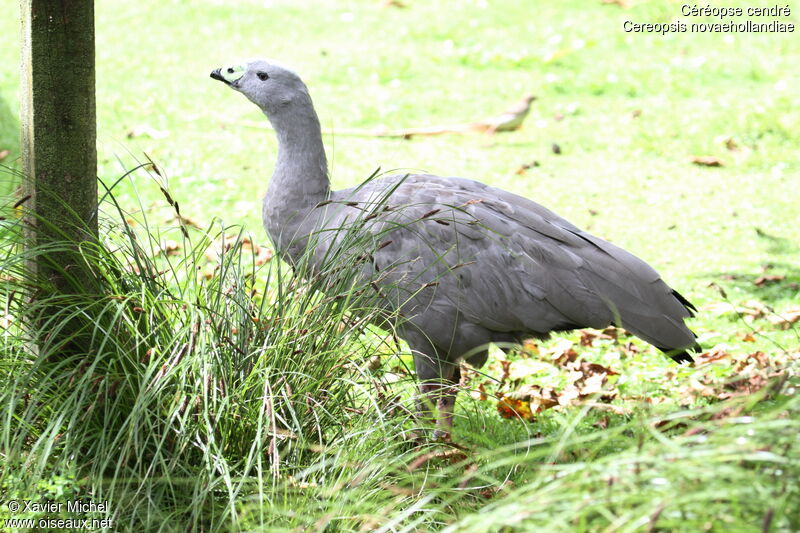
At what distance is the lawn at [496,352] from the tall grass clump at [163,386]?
19mm

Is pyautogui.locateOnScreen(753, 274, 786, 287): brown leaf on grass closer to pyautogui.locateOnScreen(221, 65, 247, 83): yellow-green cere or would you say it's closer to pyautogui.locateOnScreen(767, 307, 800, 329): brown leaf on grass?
pyautogui.locateOnScreen(767, 307, 800, 329): brown leaf on grass

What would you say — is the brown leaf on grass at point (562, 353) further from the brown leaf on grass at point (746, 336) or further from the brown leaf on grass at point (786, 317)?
the brown leaf on grass at point (786, 317)

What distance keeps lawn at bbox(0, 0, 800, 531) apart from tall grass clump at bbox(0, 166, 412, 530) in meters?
0.02

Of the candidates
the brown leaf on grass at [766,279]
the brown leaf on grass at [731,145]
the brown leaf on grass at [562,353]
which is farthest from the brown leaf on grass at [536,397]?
the brown leaf on grass at [731,145]

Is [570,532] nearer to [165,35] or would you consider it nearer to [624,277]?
[624,277]

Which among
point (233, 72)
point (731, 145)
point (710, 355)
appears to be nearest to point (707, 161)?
point (731, 145)

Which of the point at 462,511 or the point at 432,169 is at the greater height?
the point at 432,169

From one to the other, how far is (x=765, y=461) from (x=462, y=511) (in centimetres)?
109

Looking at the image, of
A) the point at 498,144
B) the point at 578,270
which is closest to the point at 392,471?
the point at 578,270

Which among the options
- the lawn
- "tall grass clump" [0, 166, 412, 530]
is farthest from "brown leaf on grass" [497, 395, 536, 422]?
"tall grass clump" [0, 166, 412, 530]

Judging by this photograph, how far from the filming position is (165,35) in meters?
10.3

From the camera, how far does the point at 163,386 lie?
9.42ft

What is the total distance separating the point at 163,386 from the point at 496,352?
2.58 metres

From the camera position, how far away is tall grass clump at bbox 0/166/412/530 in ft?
9.29
